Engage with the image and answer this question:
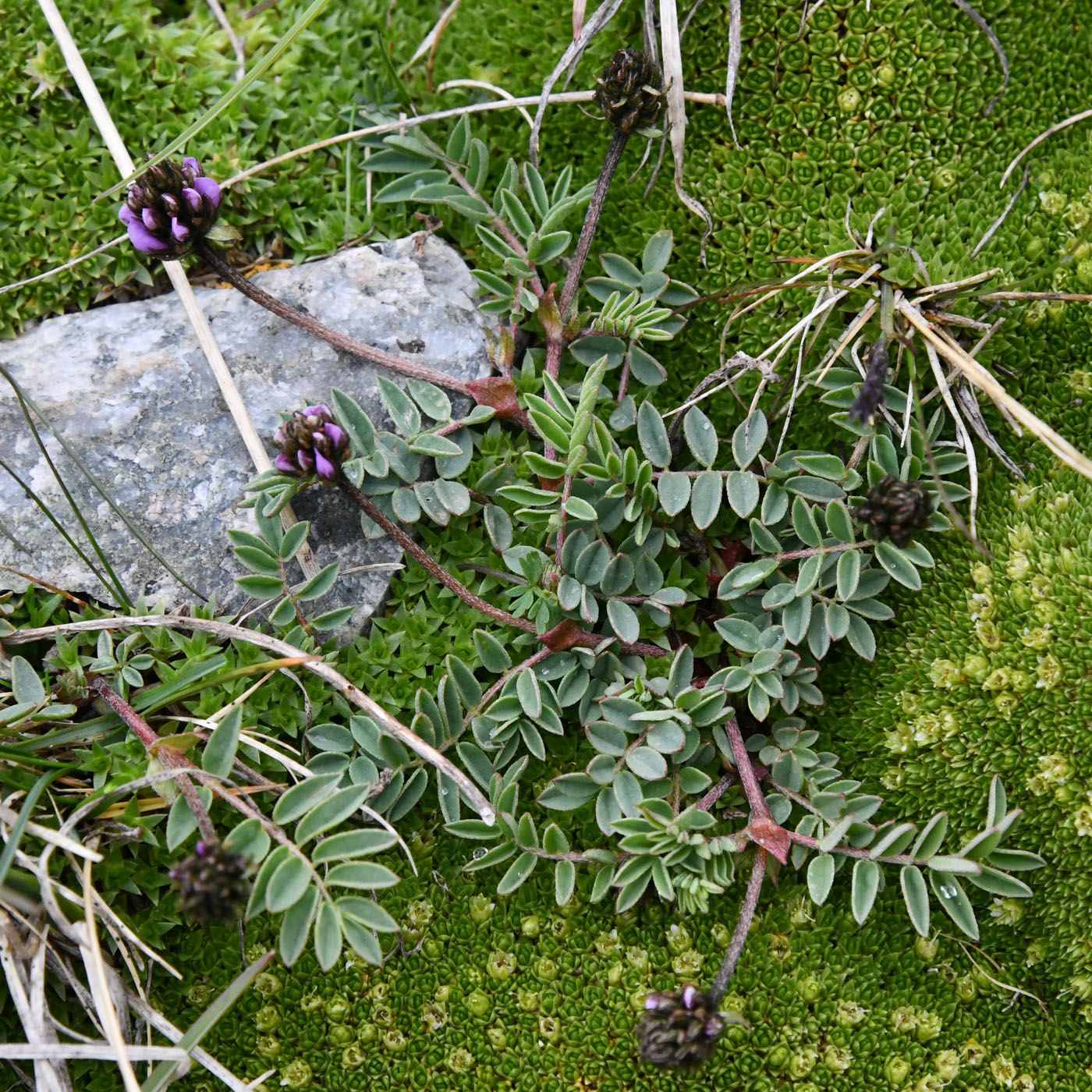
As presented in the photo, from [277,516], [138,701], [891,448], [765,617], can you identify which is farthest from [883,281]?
[138,701]

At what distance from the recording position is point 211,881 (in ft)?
7.89

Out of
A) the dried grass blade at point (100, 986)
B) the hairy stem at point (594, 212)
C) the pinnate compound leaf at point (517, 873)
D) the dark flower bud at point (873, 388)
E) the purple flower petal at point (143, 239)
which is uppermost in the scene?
the purple flower petal at point (143, 239)

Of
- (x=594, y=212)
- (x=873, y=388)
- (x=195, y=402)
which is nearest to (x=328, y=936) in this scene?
(x=195, y=402)

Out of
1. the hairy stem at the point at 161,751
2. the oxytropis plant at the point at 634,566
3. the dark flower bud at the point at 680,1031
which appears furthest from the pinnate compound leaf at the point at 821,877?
the hairy stem at the point at 161,751

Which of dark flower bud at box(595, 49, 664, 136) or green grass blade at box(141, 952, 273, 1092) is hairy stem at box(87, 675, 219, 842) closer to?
green grass blade at box(141, 952, 273, 1092)

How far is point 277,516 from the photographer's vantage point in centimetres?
320

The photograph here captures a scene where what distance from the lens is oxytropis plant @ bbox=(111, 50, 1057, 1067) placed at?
2906 mm

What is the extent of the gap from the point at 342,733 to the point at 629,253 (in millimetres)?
1956

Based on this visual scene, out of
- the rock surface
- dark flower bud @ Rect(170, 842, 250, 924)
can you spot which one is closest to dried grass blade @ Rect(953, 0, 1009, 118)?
the rock surface

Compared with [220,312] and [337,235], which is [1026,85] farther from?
[220,312]

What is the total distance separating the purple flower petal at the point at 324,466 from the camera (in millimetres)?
2908

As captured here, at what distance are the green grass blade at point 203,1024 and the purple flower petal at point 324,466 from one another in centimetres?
135

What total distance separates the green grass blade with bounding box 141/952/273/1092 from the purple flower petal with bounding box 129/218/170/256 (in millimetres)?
2084

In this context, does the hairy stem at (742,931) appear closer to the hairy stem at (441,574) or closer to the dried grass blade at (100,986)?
the hairy stem at (441,574)
